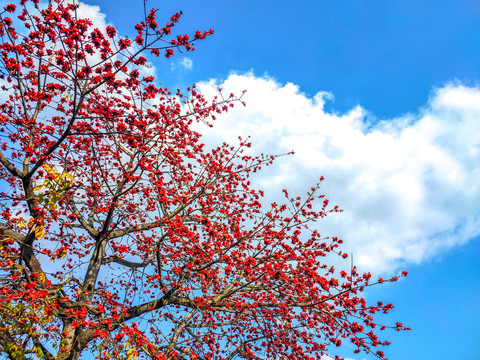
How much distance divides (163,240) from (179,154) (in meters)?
2.60

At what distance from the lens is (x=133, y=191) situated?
8.60m

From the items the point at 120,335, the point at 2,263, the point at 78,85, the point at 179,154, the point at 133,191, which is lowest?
the point at 120,335

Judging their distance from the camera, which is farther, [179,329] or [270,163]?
[270,163]

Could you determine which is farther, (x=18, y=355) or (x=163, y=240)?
(x=163, y=240)

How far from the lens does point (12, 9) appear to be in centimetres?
589

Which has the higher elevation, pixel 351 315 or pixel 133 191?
pixel 133 191

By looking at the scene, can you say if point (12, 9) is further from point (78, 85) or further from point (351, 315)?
point (351, 315)

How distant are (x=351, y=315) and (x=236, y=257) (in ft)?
8.89

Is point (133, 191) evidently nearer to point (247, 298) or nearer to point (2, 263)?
point (2, 263)

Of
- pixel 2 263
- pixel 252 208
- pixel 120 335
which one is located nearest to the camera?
pixel 120 335

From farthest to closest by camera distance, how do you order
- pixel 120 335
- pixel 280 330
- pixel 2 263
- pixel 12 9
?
1. pixel 280 330
2. pixel 2 263
3. pixel 12 9
4. pixel 120 335

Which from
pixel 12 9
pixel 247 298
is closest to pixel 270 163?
pixel 247 298

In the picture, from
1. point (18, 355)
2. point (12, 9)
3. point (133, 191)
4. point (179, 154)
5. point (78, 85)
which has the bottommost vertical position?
point (18, 355)

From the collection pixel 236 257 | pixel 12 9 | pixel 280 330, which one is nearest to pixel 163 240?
pixel 236 257
